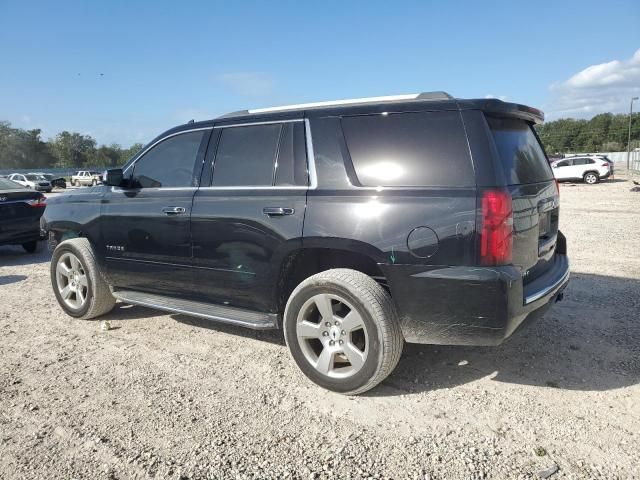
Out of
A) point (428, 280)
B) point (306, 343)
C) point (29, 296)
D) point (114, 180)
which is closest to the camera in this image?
point (428, 280)

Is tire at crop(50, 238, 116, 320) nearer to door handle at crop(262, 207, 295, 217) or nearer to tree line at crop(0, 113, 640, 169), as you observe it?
door handle at crop(262, 207, 295, 217)

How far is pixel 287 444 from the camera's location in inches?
104

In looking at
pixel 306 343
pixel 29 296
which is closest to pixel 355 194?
pixel 306 343

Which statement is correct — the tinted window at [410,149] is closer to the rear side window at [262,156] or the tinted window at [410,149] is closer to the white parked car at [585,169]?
the rear side window at [262,156]

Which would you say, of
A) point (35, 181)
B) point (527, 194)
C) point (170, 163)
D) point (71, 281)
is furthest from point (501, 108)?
point (35, 181)

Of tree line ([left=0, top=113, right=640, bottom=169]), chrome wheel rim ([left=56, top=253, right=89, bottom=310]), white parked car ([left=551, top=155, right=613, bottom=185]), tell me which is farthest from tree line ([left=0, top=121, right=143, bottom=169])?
chrome wheel rim ([left=56, top=253, right=89, bottom=310])

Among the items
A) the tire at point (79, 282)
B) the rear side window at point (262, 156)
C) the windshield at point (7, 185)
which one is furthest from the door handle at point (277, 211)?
the windshield at point (7, 185)

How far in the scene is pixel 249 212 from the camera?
3.54 metres

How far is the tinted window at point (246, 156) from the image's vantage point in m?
3.64

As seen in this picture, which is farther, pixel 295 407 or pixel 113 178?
pixel 113 178

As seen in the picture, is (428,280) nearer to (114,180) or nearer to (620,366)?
(620,366)

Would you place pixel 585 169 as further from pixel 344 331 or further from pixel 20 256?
pixel 344 331

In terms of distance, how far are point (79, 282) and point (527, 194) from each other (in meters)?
4.23

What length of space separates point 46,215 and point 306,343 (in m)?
3.52
